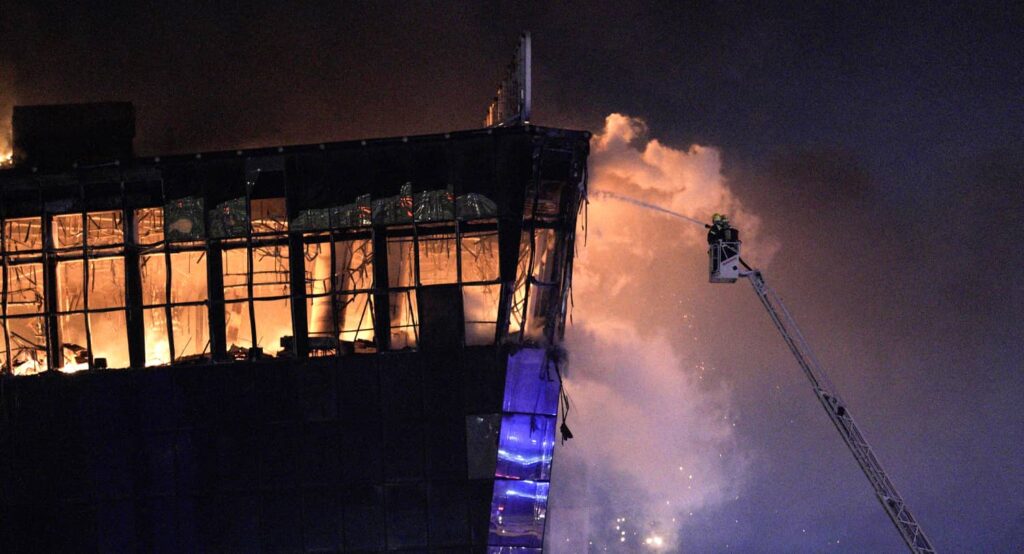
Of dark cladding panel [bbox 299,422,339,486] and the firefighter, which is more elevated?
the firefighter

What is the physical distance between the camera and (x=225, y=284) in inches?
1284

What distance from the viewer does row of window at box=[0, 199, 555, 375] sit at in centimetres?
3166

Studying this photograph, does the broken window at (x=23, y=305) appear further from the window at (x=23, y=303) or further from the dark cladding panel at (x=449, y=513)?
the dark cladding panel at (x=449, y=513)

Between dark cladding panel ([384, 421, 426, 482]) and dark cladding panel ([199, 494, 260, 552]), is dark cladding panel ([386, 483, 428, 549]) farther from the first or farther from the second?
Result: dark cladding panel ([199, 494, 260, 552])

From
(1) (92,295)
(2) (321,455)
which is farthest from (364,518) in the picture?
Answer: (1) (92,295)

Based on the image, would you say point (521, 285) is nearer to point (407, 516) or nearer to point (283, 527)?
point (407, 516)

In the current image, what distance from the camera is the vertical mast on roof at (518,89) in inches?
1259

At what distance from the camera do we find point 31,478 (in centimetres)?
3300

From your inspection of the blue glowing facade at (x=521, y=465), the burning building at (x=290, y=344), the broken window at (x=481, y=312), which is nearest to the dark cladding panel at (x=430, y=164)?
the burning building at (x=290, y=344)

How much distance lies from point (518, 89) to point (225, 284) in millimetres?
10246

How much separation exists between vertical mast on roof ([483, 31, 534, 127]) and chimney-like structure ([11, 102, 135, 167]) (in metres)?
11.9

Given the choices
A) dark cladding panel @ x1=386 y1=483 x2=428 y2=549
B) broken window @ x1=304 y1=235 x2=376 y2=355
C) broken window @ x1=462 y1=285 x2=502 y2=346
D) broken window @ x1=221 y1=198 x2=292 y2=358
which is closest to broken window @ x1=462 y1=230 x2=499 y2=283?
broken window @ x1=462 y1=285 x2=502 y2=346

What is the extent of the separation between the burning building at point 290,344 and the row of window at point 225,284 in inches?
2.5

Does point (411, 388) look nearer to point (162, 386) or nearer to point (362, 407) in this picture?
point (362, 407)
